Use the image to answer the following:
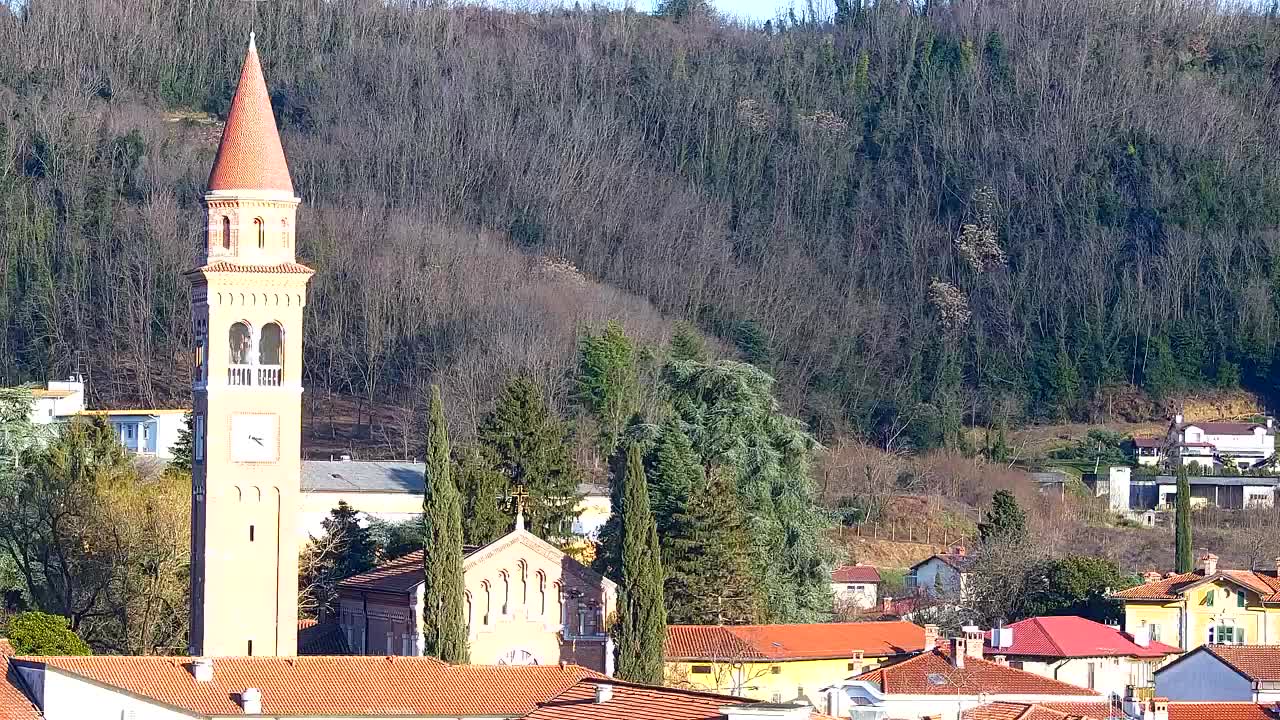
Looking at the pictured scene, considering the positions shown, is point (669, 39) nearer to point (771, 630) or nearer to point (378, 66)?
point (378, 66)

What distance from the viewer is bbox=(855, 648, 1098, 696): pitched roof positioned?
44.8 meters

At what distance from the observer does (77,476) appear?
54.2 m

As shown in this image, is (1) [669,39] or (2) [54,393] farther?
(1) [669,39]

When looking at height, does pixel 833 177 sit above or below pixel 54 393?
above

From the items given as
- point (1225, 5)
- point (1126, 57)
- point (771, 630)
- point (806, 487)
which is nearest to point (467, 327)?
point (806, 487)

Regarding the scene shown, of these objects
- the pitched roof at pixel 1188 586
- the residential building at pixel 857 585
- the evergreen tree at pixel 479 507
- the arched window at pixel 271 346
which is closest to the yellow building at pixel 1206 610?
the pitched roof at pixel 1188 586

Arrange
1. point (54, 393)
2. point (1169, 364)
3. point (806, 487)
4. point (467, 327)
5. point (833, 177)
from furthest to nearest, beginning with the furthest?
point (833, 177) → point (1169, 364) → point (467, 327) → point (54, 393) → point (806, 487)

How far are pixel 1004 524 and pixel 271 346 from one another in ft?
76.4

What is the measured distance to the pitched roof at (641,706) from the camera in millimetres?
29672

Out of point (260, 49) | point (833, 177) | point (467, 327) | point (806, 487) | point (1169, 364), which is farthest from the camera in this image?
point (260, 49)

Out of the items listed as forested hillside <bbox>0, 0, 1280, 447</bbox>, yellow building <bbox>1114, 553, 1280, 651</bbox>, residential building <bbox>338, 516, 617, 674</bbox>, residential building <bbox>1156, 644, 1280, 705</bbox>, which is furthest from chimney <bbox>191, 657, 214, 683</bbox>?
forested hillside <bbox>0, 0, 1280, 447</bbox>

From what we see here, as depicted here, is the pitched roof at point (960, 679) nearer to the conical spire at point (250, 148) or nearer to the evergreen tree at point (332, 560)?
the evergreen tree at point (332, 560)

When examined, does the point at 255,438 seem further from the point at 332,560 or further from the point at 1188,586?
the point at 1188,586

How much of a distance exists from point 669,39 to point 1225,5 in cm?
2594
